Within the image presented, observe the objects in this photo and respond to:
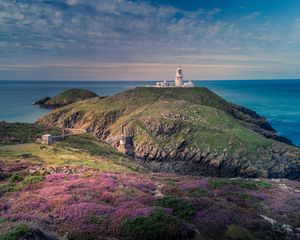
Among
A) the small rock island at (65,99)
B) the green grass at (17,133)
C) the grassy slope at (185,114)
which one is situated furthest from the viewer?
Result: the small rock island at (65,99)

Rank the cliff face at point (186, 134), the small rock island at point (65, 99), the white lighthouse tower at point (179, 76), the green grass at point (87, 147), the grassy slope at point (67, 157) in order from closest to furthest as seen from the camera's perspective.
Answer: the grassy slope at point (67, 157), the green grass at point (87, 147), the cliff face at point (186, 134), the white lighthouse tower at point (179, 76), the small rock island at point (65, 99)

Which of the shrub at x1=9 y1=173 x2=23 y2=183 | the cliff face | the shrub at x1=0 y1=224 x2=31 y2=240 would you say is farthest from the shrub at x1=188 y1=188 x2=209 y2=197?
the cliff face

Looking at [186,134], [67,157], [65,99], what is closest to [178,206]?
[67,157]

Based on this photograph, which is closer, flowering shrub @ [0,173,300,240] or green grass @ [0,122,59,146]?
flowering shrub @ [0,173,300,240]

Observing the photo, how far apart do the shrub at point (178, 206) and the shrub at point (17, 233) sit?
8.08m

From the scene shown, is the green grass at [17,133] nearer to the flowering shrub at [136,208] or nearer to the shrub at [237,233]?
the flowering shrub at [136,208]

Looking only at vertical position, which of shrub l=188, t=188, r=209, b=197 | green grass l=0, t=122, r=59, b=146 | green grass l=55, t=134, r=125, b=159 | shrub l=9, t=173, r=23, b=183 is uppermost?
shrub l=9, t=173, r=23, b=183

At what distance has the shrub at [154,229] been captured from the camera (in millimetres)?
12031

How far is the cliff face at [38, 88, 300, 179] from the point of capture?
64.1 metres

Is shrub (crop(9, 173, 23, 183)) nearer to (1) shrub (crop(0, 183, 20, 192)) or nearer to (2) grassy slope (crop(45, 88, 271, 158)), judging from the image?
(1) shrub (crop(0, 183, 20, 192))

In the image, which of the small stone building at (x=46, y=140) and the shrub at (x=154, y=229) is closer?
the shrub at (x=154, y=229)

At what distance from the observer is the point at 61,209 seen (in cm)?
1427

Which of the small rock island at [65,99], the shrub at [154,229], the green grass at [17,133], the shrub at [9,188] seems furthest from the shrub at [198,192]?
the small rock island at [65,99]

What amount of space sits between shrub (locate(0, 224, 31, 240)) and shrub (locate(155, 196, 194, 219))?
808 cm
